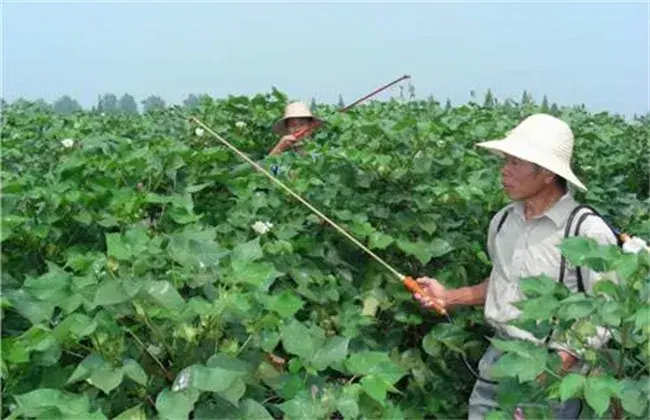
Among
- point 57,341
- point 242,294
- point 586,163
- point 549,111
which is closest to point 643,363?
point 242,294

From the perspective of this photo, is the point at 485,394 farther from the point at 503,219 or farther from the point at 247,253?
the point at 247,253

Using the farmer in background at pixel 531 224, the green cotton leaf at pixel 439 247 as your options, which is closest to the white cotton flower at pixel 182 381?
the farmer in background at pixel 531 224

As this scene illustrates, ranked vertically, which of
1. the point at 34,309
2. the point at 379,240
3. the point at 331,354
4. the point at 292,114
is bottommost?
the point at 292,114

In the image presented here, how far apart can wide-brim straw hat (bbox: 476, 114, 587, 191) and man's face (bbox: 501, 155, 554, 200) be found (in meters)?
0.05

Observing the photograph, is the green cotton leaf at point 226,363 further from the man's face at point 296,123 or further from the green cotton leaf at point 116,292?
the man's face at point 296,123

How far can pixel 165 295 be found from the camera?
1.69 m

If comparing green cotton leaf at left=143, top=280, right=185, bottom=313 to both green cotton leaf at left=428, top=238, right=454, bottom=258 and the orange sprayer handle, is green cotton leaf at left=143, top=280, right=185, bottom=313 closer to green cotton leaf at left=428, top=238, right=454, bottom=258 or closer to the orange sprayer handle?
the orange sprayer handle

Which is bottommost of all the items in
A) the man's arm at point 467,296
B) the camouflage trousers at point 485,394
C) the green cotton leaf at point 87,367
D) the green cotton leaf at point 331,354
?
the camouflage trousers at point 485,394

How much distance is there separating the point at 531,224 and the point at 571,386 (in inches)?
41.4

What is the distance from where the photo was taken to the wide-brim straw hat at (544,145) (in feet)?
8.71

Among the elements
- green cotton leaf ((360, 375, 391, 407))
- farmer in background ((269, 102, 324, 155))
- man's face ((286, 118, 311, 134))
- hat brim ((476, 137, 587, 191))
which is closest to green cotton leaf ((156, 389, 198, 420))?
green cotton leaf ((360, 375, 391, 407))

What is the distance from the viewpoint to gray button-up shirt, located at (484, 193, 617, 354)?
8.50 ft

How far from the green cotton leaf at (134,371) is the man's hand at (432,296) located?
4.71ft

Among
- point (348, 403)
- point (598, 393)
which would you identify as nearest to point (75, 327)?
point (348, 403)
